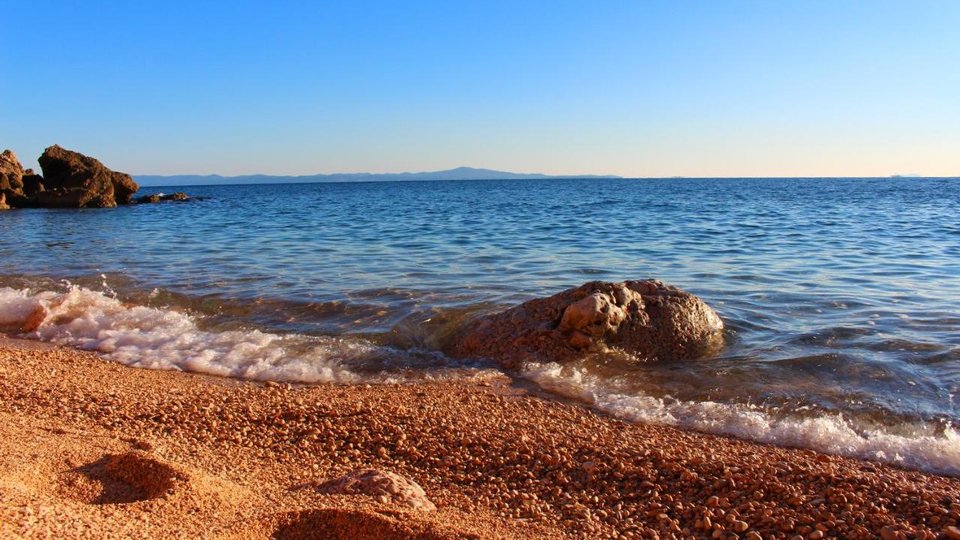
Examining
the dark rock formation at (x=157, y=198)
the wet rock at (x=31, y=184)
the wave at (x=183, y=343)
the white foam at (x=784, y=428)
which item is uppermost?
the wet rock at (x=31, y=184)

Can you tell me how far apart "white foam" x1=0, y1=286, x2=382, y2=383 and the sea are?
0.03 metres

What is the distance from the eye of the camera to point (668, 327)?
7.00m

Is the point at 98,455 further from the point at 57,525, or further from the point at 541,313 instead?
the point at 541,313

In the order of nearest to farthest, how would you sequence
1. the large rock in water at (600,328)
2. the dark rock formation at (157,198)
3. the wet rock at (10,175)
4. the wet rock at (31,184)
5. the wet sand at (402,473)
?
the wet sand at (402,473), the large rock in water at (600,328), the wet rock at (10,175), the wet rock at (31,184), the dark rock formation at (157,198)

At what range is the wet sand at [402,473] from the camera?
9.95ft

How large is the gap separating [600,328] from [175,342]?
15.4 ft

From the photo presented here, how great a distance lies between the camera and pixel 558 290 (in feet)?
33.0

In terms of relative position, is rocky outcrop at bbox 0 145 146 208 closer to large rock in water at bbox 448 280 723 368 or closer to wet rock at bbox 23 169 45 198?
wet rock at bbox 23 169 45 198

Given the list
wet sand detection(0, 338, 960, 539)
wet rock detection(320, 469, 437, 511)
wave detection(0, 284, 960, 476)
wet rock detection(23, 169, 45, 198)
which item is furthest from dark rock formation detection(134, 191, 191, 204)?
wet rock detection(320, 469, 437, 511)

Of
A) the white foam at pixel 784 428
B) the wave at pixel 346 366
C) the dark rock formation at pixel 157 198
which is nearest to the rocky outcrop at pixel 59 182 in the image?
the dark rock formation at pixel 157 198

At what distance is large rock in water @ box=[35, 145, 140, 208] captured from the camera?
35.0 m

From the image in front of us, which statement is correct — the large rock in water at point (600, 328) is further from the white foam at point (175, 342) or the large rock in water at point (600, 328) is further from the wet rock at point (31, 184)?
the wet rock at point (31, 184)

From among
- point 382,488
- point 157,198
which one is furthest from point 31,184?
point 382,488

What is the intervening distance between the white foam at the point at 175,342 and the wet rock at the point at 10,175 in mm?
31175
